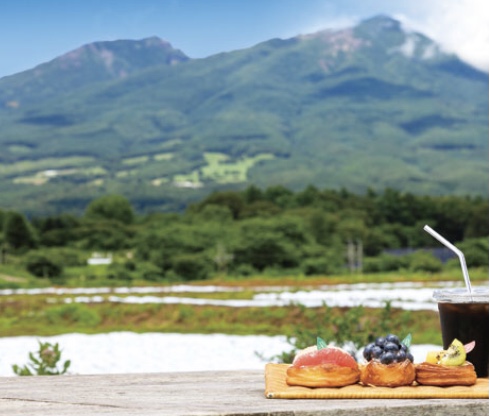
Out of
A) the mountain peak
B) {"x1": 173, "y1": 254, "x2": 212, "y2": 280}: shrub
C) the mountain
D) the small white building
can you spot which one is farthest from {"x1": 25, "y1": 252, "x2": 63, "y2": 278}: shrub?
the mountain peak

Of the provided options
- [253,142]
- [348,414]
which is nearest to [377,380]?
[348,414]

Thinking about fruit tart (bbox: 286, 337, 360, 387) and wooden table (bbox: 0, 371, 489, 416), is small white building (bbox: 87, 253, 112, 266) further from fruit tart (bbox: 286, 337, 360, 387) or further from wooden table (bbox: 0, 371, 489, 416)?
fruit tart (bbox: 286, 337, 360, 387)

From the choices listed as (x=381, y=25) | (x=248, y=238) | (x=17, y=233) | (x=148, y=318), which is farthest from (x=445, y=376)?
(x=381, y=25)

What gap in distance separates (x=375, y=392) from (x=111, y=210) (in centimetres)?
6211

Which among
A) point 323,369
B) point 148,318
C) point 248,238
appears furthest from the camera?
point 248,238

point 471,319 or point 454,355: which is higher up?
point 471,319

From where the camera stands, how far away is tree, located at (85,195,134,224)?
62188 millimetres

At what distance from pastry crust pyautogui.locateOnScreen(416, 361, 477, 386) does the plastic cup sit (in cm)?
24

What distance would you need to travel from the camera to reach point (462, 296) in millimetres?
3008

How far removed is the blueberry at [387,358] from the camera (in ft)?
9.14

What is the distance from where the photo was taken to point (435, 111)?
138m

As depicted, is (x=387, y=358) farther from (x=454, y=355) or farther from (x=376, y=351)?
(x=454, y=355)

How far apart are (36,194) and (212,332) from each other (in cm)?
8694

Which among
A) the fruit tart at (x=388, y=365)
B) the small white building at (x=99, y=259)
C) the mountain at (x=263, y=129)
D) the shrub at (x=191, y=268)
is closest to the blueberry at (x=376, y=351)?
the fruit tart at (x=388, y=365)
